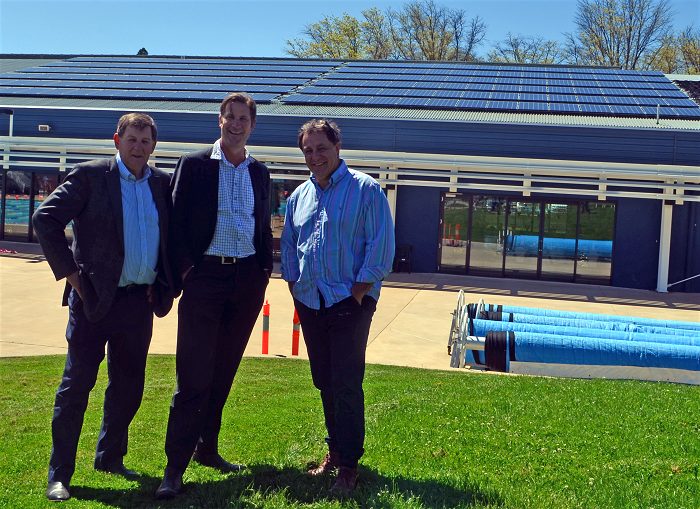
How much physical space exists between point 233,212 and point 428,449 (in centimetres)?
196

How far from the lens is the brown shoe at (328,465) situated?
455cm

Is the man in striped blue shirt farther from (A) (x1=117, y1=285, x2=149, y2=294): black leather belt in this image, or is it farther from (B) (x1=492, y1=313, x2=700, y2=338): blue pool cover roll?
(B) (x1=492, y1=313, x2=700, y2=338): blue pool cover roll

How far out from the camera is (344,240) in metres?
4.47

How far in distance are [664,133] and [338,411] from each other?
1802cm

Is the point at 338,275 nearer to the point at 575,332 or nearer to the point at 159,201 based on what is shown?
the point at 159,201

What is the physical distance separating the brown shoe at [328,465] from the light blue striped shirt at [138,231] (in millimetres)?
1443

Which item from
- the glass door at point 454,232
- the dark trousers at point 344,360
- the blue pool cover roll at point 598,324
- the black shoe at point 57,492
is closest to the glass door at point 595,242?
the glass door at point 454,232

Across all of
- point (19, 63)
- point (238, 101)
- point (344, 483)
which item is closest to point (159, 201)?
point (238, 101)

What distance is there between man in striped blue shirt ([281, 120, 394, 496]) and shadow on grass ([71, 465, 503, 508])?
5.8 inches

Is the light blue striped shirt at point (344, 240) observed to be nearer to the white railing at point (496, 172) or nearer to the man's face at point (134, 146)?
the man's face at point (134, 146)

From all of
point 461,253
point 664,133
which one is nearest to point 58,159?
point 461,253

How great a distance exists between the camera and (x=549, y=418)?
600cm

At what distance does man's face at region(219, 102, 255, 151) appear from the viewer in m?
4.55

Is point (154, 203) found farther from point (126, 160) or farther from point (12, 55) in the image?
point (12, 55)
